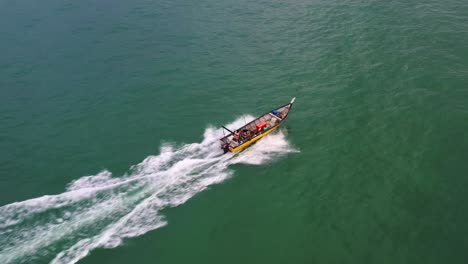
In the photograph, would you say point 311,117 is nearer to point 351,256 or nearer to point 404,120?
point 404,120

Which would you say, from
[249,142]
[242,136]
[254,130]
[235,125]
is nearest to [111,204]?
[242,136]

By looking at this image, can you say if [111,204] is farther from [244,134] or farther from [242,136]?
[244,134]

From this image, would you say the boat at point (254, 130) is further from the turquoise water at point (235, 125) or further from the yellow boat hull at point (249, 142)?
the turquoise water at point (235, 125)

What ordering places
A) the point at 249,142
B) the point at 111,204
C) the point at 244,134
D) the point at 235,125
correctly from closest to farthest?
the point at 111,204
the point at 249,142
the point at 244,134
the point at 235,125

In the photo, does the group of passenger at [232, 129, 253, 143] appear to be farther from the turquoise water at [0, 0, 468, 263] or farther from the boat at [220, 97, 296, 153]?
the turquoise water at [0, 0, 468, 263]

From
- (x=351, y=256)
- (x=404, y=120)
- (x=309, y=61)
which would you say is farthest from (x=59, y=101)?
(x=404, y=120)

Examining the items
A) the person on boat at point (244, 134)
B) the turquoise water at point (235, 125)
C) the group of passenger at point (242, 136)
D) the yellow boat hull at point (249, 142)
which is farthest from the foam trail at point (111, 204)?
the person on boat at point (244, 134)
